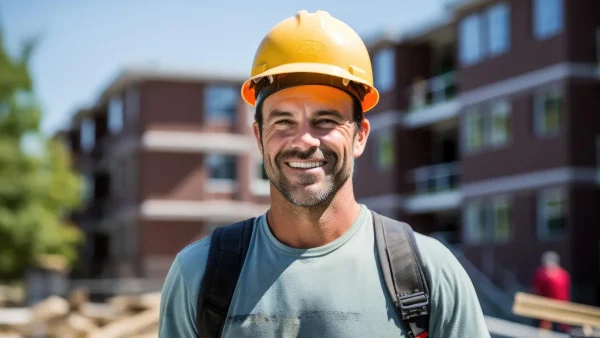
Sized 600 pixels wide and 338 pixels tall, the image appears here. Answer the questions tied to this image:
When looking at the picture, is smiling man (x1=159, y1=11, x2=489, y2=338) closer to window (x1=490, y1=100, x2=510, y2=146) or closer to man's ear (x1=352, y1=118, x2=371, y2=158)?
man's ear (x1=352, y1=118, x2=371, y2=158)

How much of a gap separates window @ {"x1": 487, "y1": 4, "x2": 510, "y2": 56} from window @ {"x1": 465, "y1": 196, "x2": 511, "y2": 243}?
5.05 metres

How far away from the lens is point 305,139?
2.99 meters

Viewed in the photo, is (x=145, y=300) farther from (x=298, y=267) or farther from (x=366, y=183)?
(x=366, y=183)

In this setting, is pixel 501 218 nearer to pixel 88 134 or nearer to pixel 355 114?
pixel 355 114

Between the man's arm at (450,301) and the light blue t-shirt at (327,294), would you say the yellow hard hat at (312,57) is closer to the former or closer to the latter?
the light blue t-shirt at (327,294)

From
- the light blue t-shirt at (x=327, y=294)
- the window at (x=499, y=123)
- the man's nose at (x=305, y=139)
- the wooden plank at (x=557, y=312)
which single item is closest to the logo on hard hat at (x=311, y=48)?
the man's nose at (x=305, y=139)

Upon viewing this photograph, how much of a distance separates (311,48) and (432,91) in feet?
120

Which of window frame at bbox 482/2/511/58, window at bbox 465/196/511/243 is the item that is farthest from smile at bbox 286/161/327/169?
window frame at bbox 482/2/511/58

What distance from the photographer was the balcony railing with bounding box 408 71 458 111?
3794cm

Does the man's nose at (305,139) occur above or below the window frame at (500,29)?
below

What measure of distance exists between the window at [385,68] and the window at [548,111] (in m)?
10.9

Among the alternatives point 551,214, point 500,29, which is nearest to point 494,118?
point 500,29

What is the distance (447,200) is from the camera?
36.5m

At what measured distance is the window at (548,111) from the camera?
95.2 ft
